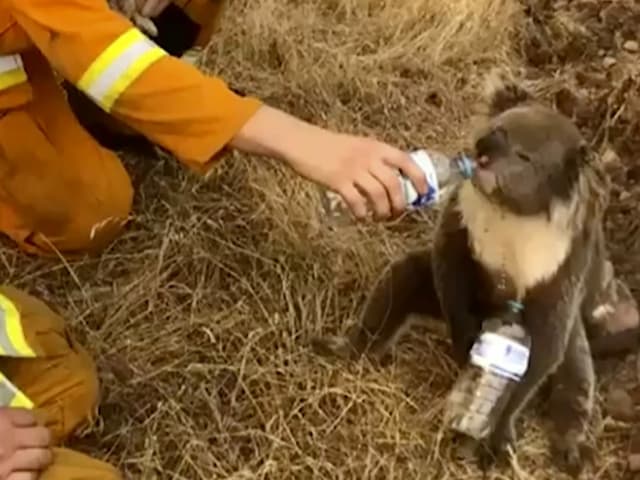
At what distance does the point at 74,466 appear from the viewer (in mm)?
2000

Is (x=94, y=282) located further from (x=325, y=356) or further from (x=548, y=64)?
(x=548, y=64)

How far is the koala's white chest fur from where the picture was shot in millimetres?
2104

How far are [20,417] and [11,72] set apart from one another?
0.65m

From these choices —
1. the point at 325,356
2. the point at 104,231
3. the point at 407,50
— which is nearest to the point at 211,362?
the point at 325,356

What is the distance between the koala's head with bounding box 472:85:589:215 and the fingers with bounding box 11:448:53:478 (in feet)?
2.44

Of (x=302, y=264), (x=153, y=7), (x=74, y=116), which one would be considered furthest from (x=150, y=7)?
(x=302, y=264)

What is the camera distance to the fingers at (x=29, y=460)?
194 cm

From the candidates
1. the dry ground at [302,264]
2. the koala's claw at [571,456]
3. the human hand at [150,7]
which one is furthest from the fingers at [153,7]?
Answer: the koala's claw at [571,456]

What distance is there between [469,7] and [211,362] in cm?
117

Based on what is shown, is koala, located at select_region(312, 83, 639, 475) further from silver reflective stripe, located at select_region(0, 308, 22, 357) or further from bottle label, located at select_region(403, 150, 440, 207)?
silver reflective stripe, located at select_region(0, 308, 22, 357)

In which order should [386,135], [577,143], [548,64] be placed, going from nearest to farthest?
[577,143] → [386,135] → [548,64]

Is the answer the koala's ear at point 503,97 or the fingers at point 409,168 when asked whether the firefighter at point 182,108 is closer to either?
the fingers at point 409,168

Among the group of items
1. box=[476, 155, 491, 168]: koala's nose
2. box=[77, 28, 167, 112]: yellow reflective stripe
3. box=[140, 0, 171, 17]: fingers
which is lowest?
box=[140, 0, 171, 17]: fingers

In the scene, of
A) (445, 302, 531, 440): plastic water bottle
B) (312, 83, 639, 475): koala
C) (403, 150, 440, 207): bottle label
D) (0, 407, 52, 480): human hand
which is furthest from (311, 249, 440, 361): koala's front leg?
(0, 407, 52, 480): human hand
